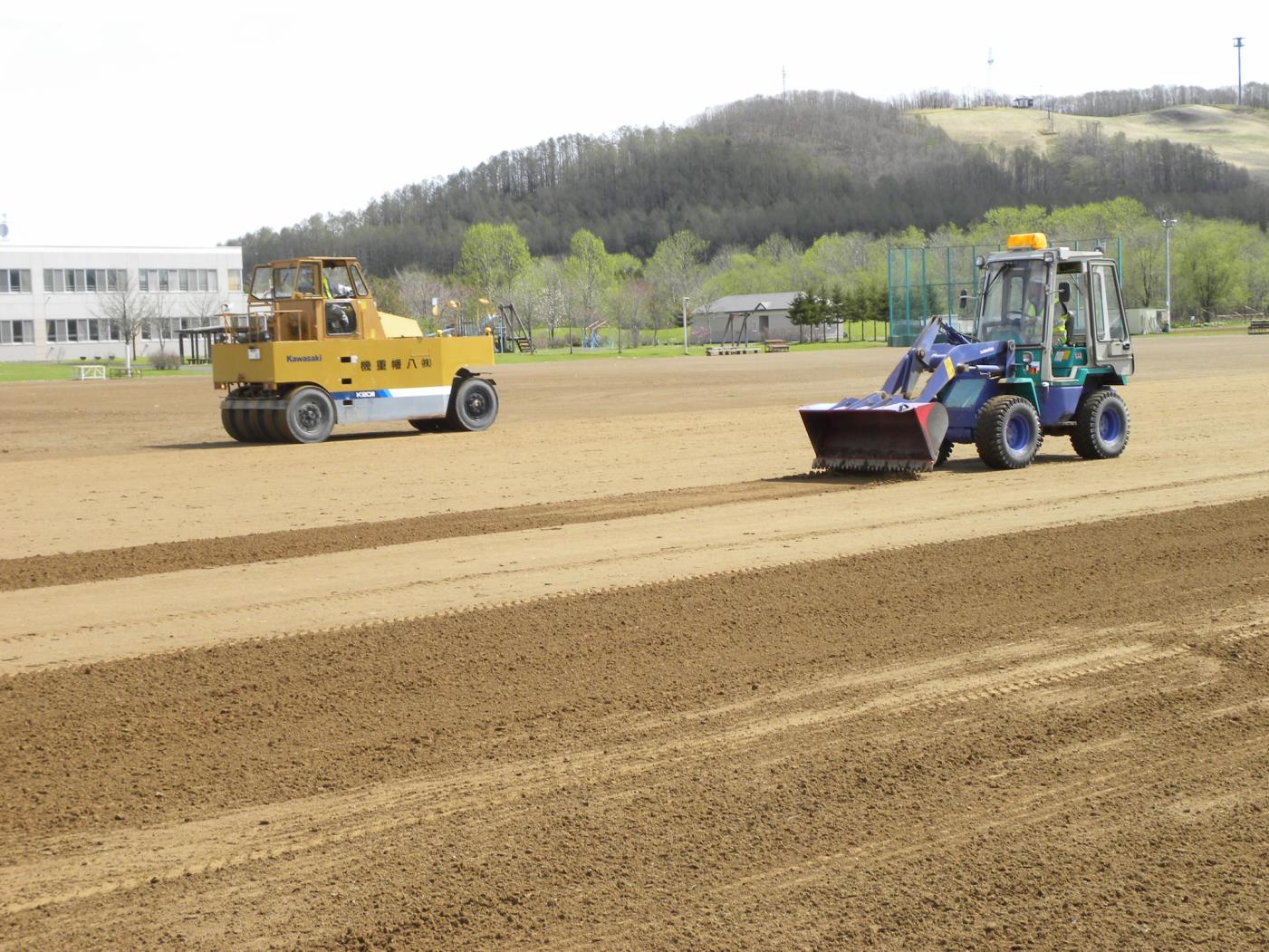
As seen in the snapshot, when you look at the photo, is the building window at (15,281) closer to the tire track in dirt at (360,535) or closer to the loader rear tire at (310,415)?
the loader rear tire at (310,415)

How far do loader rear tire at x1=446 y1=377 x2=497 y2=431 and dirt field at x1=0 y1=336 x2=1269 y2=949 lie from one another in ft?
37.7

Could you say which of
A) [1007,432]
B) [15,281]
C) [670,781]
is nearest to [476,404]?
[1007,432]

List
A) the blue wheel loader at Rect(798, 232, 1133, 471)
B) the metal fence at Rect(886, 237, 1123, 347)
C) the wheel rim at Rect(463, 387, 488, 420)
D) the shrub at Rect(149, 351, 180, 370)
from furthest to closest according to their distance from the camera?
the metal fence at Rect(886, 237, 1123, 347) < the shrub at Rect(149, 351, 180, 370) < the wheel rim at Rect(463, 387, 488, 420) < the blue wheel loader at Rect(798, 232, 1133, 471)

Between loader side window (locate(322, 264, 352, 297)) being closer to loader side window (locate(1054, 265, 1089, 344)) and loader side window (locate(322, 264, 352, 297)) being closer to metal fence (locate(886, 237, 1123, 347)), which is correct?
loader side window (locate(1054, 265, 1089, 344))

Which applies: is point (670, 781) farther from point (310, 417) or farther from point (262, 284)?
point (262, 284)

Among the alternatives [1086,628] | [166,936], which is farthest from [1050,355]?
[166,936]

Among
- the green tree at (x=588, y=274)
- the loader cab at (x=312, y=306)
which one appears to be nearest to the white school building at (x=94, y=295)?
the green tree at (x=588, y=274)

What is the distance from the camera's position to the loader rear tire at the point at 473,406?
90.9ft

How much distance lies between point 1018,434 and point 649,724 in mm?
12025

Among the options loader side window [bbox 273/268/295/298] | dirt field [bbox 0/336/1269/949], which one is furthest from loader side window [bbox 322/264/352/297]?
dirt field [bbox 0/336/1269/949]

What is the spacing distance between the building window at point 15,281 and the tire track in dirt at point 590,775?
4103 inches

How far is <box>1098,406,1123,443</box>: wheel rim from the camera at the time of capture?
1930 cm

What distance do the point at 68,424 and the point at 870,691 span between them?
90.1ft

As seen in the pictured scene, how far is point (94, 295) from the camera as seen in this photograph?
103938mm
